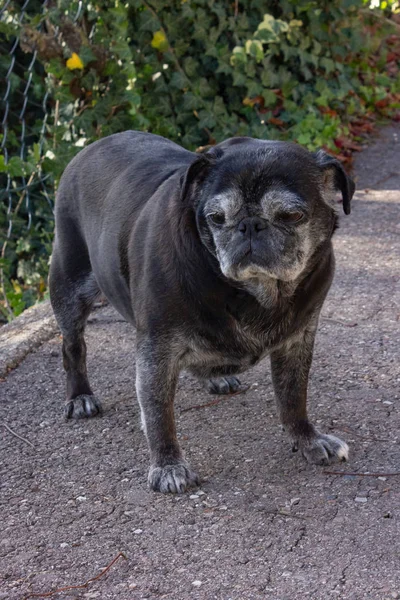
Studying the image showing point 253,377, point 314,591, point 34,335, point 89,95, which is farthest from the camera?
point 89,95

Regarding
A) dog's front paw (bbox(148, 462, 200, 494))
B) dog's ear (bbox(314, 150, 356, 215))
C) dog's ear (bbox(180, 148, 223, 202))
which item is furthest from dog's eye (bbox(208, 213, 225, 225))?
dog's front paw (bbox(148, 462, 200, 494))

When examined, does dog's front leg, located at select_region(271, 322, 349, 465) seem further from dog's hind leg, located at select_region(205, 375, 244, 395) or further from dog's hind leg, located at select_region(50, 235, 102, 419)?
dog's hind leg, located at select_region(50, 235, 102, 419)

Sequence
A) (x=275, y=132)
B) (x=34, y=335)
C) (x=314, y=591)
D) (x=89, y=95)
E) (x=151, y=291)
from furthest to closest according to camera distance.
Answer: (x=275, y=132) → (x=89, y=95) → (x=34, y=335) → (x=151, y=291) → (x=314, y=591)

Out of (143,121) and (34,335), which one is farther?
(143,121)

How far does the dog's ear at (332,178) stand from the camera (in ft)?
11.4

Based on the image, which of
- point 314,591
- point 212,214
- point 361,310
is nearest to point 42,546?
point 314,591

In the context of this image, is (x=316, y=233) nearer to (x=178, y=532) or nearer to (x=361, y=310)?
(x=178, y=532)

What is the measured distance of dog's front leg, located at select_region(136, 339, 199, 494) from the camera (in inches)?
141

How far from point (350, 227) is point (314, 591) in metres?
4.11

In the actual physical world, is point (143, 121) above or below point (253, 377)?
above

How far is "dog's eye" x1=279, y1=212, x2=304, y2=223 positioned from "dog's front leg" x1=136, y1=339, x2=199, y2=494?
72 centimetres

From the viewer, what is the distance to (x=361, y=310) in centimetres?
538

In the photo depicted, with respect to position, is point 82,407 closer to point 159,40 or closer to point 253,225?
point 253,225

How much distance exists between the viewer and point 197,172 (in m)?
3.44
